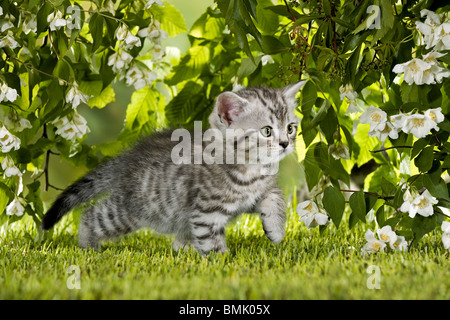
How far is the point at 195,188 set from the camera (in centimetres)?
240

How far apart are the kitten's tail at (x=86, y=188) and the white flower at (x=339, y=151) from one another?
102cm

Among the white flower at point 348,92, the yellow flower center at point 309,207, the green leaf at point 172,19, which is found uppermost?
the green leaf at point 172,19

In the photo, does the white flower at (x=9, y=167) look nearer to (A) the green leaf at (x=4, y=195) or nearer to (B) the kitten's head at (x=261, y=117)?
(A) the green leaf at (x=4, y=195)

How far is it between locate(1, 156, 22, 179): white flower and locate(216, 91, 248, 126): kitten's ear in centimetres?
81

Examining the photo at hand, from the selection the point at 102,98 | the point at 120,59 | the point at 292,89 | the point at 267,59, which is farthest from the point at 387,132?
the point at 102,98

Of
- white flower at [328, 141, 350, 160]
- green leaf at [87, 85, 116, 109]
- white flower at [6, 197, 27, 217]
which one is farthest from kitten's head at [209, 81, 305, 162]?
white flower at [6, 197, 27, 217]

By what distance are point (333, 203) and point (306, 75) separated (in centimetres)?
57

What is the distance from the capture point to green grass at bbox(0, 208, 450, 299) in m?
1.72

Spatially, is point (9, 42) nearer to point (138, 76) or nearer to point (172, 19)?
point (138, 76)

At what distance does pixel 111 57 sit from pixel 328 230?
4.25ft

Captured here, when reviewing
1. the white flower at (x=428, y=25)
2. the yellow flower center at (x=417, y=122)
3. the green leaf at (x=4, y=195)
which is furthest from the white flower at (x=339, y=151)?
the green leaf at (x=4, y=195)

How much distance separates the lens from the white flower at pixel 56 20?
2.08 metres
